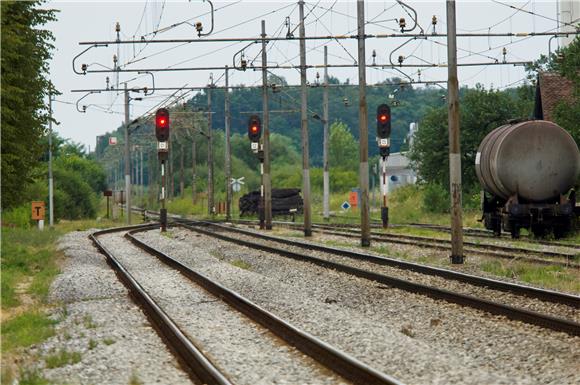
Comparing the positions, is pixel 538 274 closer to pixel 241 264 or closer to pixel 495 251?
pixel 495 251

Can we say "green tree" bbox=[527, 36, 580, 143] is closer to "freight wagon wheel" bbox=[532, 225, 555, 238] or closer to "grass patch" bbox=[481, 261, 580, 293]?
"freight wagon wheel" bbox=[532, 225, 555, 238]

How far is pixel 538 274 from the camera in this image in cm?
1853

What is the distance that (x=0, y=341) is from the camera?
1238cm

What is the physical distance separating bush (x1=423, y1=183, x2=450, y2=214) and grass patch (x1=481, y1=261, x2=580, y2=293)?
1328 inches

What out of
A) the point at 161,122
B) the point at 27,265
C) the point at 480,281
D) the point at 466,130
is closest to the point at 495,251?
the point at 480,281

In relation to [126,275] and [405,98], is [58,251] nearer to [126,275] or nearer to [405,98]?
[126,275]

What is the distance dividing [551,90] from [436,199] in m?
11.6

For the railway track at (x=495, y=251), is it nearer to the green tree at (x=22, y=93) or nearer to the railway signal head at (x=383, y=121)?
the railway signal head at (x=383, y=121)

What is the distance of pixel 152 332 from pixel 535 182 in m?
19.0

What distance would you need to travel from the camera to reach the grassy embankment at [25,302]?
10500mm

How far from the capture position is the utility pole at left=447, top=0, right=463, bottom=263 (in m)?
22.0

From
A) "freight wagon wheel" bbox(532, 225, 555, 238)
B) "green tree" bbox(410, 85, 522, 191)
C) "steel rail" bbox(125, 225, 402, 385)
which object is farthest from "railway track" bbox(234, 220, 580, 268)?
"green tree" bbox(410, 85, 522, 191)

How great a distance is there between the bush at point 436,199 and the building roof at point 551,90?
1012 centimetres

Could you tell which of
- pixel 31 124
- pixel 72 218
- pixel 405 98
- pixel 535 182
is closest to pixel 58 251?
pixel 31 124
